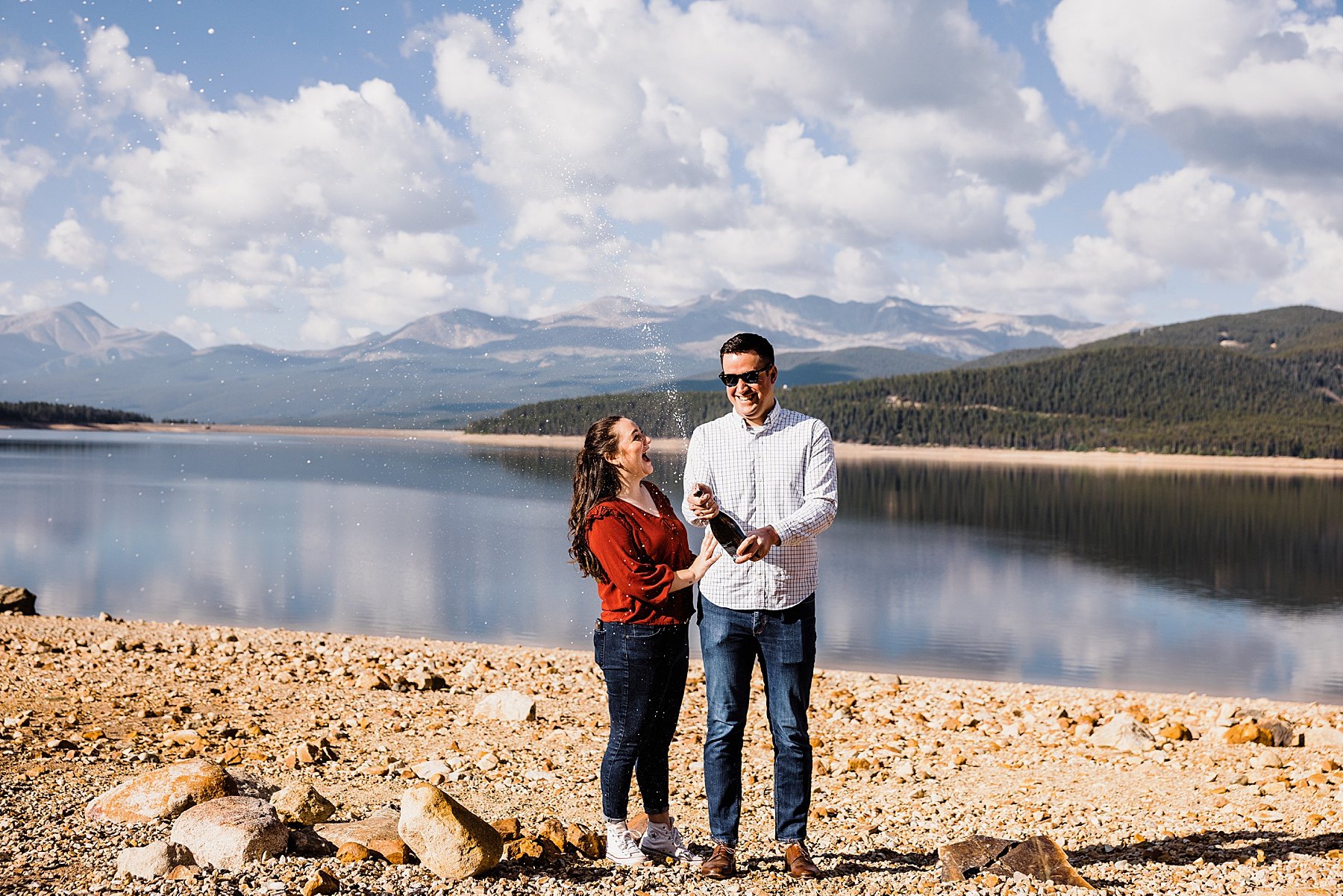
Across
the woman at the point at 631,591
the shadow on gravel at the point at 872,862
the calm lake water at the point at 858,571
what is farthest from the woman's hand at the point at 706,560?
the calm lake water at the point at 858,571

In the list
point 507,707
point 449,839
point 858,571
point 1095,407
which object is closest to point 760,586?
point 449,839

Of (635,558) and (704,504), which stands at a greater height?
(704,504)

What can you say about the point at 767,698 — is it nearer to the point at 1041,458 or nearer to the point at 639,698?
the point at 639,698

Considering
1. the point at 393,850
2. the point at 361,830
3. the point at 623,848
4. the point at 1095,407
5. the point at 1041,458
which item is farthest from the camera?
the point at 1095,407

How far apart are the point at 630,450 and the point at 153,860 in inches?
110

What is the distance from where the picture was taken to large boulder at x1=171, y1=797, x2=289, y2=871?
15.6ft

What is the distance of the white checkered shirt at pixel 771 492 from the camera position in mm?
4668

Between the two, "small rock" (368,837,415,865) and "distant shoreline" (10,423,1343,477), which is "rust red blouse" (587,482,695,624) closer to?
"small rock" (368,837,415,865)

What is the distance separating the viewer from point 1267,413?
155750 millimetres

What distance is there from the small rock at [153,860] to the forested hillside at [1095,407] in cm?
10045

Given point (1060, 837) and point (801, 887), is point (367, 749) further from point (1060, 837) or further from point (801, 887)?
point (1060, 837)

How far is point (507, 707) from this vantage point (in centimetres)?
891

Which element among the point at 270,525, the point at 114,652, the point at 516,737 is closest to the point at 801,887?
the point at 516,737

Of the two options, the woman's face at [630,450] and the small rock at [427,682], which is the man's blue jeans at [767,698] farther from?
the small rock at [427,682]
